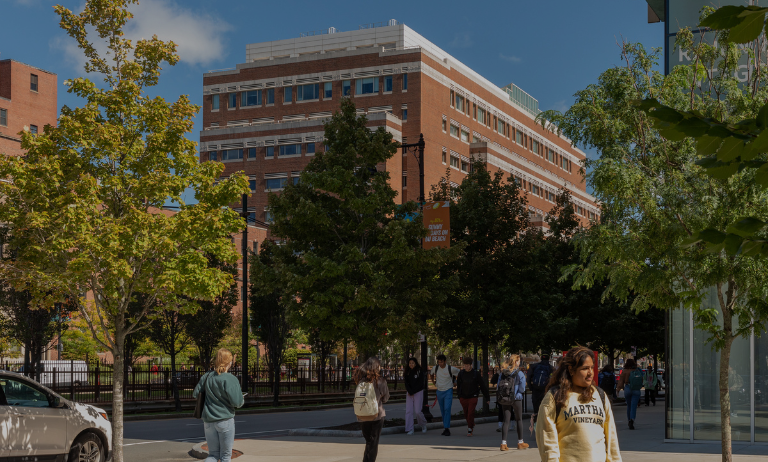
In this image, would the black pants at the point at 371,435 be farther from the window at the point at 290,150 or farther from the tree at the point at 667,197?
the window at the point at 290,150

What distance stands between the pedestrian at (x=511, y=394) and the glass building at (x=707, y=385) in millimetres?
2790

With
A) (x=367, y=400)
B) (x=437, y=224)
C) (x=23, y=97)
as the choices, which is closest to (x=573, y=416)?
(x=367, y=400)

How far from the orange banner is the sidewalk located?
15.7 ft

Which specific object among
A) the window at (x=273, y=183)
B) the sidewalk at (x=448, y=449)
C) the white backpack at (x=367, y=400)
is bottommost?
Answer: the sidewalk at (x=448, y=449)

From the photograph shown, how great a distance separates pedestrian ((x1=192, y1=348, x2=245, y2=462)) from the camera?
9125mm

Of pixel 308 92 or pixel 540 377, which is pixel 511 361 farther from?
pixel 308 92

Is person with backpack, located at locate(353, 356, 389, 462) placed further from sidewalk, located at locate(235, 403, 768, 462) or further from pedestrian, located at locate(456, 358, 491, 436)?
pedestrian, located at locate(456, 358, 491, 436)

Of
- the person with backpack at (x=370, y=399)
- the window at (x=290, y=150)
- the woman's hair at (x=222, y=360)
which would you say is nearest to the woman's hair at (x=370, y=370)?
the person with backpack at (x=370, y=399)

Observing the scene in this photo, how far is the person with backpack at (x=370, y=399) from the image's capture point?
1034cm

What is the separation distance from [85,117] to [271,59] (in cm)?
7252

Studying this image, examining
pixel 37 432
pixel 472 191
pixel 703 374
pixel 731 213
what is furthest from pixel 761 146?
pixel 472 191

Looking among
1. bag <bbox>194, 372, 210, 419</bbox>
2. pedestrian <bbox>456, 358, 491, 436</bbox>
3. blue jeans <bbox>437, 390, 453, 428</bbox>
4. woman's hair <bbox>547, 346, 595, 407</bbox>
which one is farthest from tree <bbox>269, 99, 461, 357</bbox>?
woman's hair <bbox>547, 346, 595, 407</bbox>

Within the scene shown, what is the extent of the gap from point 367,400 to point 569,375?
5284 mm

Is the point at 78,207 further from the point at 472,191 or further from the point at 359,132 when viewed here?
the point at 472,191
